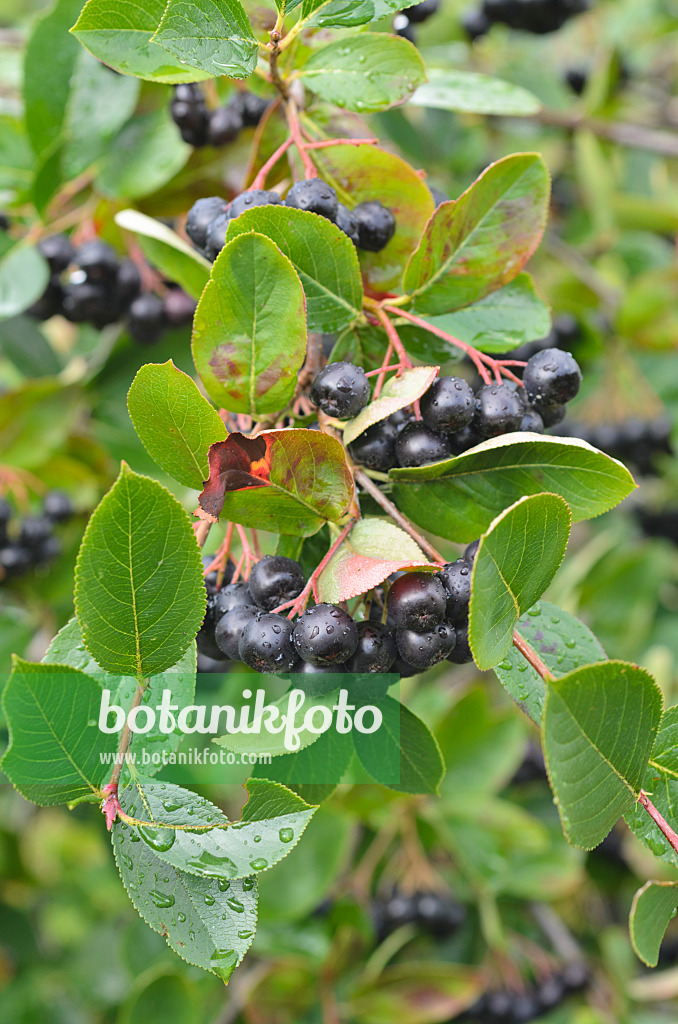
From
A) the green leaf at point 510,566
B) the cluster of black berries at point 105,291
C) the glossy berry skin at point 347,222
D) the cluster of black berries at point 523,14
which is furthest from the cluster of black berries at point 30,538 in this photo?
the cluster of black berries at point 523,14

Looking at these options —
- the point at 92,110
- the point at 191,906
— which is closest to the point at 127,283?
the point at 92,110

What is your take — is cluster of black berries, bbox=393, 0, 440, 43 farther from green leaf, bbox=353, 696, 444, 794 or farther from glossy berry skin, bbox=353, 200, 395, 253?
green leaf, bbox=353, 696, 444, 794

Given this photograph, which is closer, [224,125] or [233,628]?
[233,628]

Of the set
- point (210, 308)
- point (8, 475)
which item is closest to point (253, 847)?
point (210, 308)

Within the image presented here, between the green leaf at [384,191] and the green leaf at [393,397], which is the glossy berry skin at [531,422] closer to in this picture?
the green leaf at [393,397]

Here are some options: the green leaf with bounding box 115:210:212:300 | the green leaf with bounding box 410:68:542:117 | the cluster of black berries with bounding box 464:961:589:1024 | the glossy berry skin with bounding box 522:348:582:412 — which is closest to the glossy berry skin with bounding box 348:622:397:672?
the glossy berry skin with bounding box 522:348:582:412

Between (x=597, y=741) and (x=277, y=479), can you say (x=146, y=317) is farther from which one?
(x=597, y=741)
